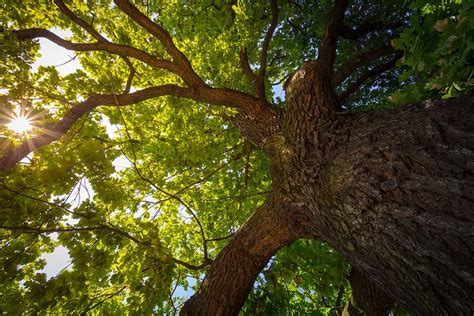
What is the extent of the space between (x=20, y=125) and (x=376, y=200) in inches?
142

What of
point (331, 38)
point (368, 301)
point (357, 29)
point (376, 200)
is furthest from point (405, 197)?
point (357, 29)

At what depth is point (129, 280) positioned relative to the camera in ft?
9.21

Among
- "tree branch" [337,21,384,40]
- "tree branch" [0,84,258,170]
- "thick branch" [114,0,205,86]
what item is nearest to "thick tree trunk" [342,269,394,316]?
"tree branch" [0,84,258,170]

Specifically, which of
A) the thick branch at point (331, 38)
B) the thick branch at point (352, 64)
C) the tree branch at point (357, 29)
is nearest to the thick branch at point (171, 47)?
the thick branch at point (331, 38)

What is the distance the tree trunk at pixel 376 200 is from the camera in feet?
4.28

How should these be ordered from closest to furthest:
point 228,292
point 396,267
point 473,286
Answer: point 473,286
point 396,267
point 228,292

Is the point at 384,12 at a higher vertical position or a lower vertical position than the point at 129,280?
higher

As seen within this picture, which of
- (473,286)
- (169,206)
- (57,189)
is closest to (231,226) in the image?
(169,206)

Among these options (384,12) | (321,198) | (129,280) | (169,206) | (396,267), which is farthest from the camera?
(169,206)

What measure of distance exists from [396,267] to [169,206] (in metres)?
5.56

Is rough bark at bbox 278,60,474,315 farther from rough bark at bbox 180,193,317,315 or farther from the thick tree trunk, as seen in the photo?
the thick tree trunk

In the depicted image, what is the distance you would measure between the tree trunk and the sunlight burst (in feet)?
8.80

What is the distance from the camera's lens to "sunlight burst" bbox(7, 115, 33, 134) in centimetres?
260

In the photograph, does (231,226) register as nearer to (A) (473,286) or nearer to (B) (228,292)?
(B) (228,292)
